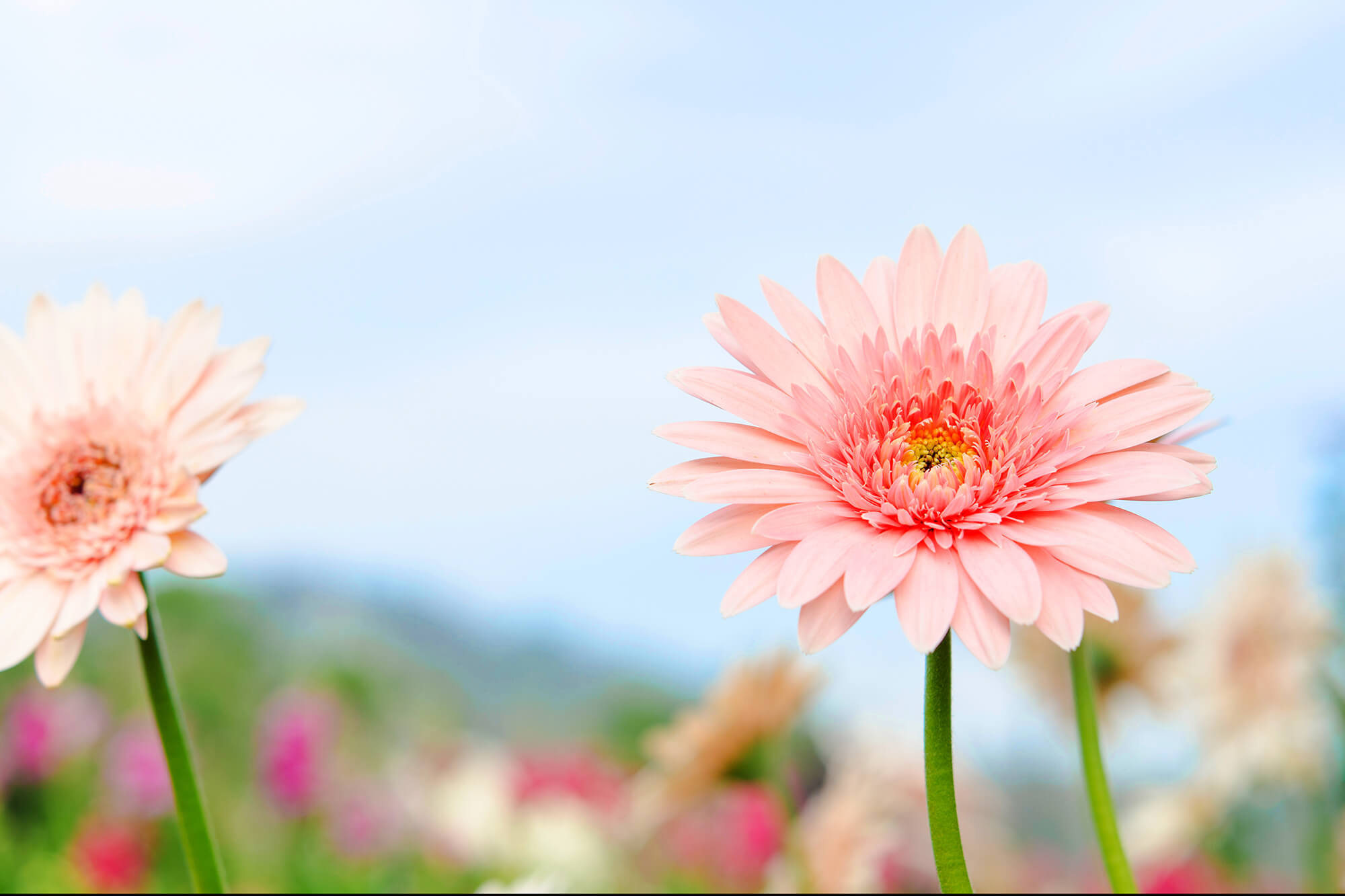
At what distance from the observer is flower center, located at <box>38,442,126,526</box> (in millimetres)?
616

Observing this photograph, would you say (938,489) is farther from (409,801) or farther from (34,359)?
(409,801)

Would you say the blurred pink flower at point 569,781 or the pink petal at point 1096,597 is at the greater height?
the pink petal at point 1096,597

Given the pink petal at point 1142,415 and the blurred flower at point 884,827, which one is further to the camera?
the blurred flower at point 884,827

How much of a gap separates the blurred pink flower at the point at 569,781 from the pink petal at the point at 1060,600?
1.37m

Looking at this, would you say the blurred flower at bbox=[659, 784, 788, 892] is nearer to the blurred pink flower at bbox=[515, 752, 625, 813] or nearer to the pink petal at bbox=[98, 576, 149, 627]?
the blurred pink flower at bbox=[515, 752, 625, 813]

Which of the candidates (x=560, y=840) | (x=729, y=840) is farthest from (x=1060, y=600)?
Result: (x=729, y=840)

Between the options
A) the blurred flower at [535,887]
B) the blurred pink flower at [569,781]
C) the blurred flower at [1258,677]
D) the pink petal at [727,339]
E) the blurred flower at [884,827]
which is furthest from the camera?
the blurred pink flower at [569,781]

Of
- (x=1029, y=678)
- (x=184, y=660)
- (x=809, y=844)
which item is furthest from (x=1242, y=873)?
(x=184, y=660)

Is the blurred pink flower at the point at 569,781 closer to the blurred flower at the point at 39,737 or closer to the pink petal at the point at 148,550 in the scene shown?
the blurred flower at the point at 39,737

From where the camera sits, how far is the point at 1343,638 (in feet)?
4.02

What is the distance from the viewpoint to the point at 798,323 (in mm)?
556

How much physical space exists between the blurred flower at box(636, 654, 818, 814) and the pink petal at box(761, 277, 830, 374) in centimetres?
50

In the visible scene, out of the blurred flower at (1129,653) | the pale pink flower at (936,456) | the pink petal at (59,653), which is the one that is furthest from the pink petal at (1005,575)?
the blurred flower at (1129,653)

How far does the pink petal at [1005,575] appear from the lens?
0.45 m
